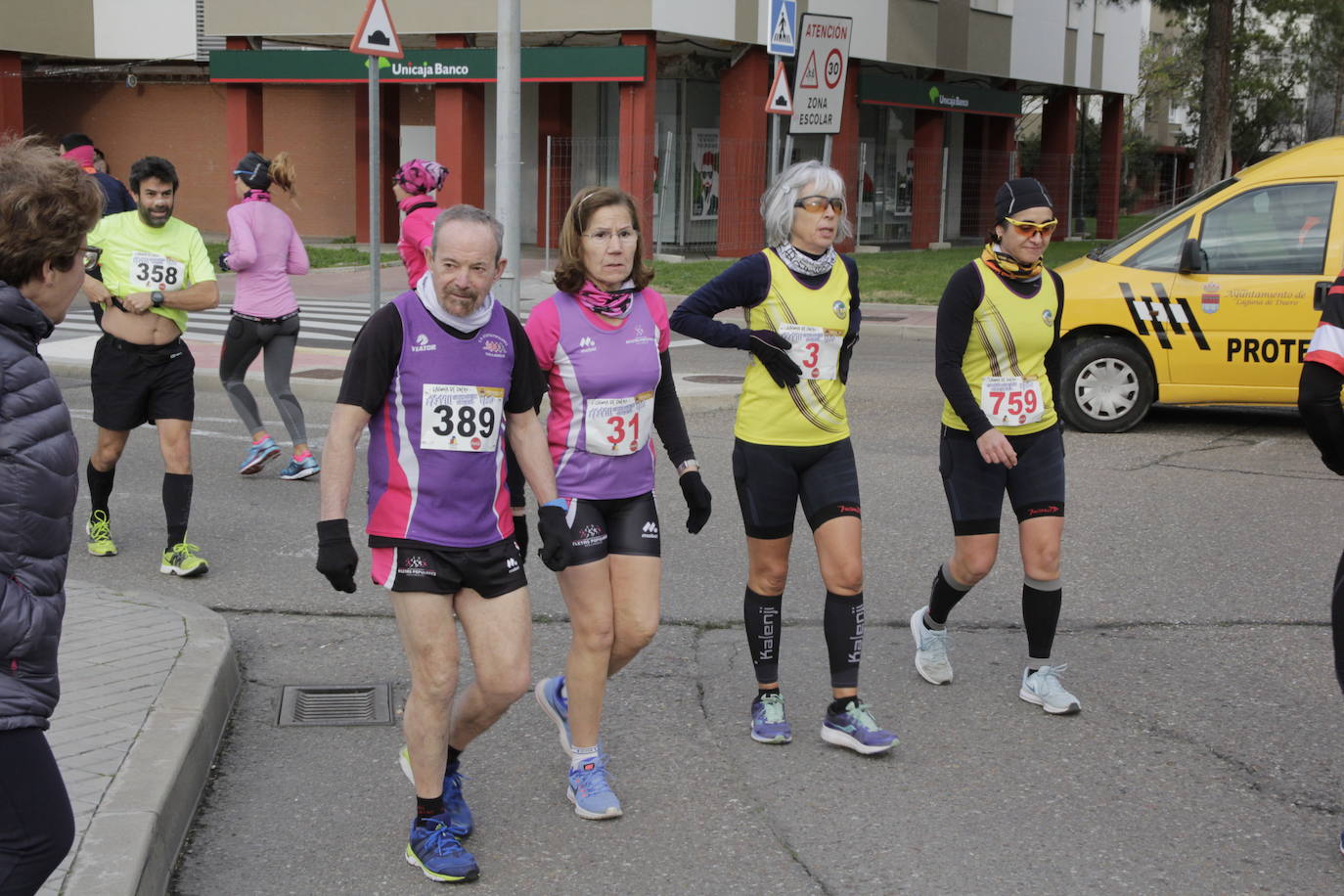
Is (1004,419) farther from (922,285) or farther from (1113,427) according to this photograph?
(922,285)

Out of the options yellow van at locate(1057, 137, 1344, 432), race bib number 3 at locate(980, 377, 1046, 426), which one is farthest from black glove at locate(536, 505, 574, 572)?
yellow van at locate(1057, 137, 1344, 432)

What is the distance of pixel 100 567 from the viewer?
732 centimetres

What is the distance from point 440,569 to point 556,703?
1.02m

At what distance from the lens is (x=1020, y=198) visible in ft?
17.6

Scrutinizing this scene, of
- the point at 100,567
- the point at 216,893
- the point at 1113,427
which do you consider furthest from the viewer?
the point at 1113,427

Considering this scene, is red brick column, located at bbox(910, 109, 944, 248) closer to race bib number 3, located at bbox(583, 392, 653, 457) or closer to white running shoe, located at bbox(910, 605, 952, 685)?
white running shoe, located at bbox(910, 605, 952, 685)

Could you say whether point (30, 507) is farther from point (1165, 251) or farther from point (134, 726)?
point (1165, 251)

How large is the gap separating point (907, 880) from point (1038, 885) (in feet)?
1.11

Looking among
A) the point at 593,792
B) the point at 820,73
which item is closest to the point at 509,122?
the point at 820,73

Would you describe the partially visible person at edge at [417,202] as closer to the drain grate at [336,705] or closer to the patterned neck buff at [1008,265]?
the drain grate at [336,705]

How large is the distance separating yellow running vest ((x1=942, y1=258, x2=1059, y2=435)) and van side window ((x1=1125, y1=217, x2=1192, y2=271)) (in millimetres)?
5769

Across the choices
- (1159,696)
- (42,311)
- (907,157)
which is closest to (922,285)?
(907,157)

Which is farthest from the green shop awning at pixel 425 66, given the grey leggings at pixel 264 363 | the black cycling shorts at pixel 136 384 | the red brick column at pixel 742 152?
the black cycling shorts at pixel 136 384

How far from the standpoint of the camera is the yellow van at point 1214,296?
1038cm
